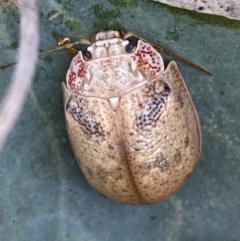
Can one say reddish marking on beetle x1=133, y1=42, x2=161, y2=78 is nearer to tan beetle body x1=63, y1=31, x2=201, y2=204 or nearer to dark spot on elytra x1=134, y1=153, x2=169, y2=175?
tan beetle body x1=63, y1=31, x2=201, y2=204

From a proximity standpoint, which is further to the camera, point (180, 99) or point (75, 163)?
point (75, 163)

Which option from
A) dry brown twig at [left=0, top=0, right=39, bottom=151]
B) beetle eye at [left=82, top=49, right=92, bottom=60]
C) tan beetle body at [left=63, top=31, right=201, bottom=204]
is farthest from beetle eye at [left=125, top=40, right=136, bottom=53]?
dry brown twig at [left=0, top=0, right=39, bottom=151]

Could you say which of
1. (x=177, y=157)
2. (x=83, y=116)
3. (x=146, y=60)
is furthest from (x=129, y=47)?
(x=177, y=157)

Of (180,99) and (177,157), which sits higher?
→ (180,99)

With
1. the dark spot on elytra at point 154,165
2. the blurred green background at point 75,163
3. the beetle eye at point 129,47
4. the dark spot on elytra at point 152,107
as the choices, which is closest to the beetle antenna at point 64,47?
the blurred green background at point 75,163

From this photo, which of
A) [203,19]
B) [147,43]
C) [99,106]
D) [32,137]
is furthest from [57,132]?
[203,19]

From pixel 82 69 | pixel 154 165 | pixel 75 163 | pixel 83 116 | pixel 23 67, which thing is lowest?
pixel 75 163

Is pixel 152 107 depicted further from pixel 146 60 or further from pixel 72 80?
pixel 72 80
